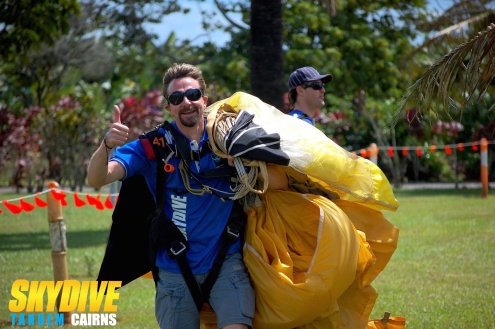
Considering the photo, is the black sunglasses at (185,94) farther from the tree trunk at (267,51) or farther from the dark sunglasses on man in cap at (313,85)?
the tree trunk at (267,51)

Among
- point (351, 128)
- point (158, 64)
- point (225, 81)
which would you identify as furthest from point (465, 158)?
point (158, 64)

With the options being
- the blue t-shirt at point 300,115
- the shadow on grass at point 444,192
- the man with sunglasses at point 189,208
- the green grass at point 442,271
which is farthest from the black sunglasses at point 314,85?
the shadow on grass at point 444,192

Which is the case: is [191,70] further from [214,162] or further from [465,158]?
[465,158]

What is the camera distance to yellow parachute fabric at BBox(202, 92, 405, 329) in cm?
456

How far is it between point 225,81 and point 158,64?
33.2 ft

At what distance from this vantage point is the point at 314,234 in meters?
4.77

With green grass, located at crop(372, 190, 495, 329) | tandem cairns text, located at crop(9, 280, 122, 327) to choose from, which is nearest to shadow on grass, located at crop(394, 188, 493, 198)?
green grass, located at crop(372, 190, 495, 329)

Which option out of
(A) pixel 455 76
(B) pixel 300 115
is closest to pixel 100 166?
(B) pixel 300 115

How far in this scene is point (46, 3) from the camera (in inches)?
527

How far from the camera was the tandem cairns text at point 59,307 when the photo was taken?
7.79m

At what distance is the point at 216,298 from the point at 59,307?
12.5ft

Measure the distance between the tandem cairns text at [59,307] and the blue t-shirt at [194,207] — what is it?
125 inches

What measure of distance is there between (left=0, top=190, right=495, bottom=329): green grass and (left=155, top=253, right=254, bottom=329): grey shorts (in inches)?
132

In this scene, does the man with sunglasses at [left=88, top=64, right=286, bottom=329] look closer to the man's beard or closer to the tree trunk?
the man's beard
